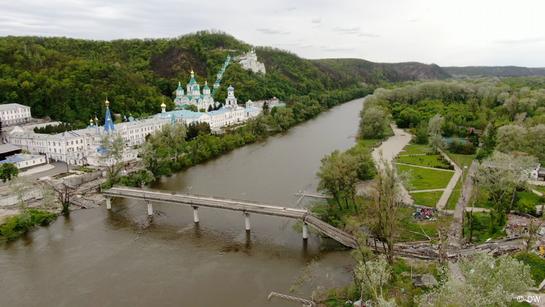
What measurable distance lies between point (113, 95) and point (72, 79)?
18.8ft

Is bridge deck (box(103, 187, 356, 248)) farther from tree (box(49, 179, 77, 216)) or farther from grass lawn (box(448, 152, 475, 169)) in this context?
grass lawn (box(448, 152, 475, 169))

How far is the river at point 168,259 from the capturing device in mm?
18875

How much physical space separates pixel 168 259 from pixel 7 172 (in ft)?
59.4

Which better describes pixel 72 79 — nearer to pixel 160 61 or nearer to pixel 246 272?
pixel 160 61

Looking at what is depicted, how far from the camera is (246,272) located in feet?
67.1

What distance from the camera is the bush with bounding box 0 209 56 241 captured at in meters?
24.8

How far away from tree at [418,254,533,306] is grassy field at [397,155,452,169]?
76.8 ft

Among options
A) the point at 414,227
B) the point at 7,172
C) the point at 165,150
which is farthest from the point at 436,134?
the point at 7,172

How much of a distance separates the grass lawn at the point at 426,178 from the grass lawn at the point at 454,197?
0.93 m

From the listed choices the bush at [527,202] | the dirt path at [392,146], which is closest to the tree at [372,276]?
the bush at [527,202]

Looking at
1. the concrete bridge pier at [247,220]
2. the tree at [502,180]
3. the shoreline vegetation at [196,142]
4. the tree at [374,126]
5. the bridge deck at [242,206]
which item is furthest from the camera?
the tree at [374,126]

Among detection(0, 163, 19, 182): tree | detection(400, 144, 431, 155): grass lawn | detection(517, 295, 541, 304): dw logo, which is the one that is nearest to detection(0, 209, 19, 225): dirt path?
detection(0, 163, 19, 182): tree

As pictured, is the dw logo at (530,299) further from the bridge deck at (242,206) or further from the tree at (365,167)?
the tree at (365,167)

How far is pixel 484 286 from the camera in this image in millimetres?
13328
